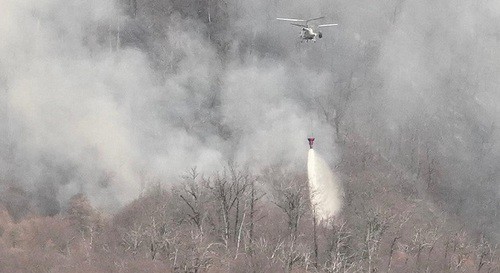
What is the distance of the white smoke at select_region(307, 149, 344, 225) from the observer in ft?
236

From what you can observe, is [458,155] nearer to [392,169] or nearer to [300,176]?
[392,169]

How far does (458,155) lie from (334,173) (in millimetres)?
19202

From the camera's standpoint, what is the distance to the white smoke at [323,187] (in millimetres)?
71963

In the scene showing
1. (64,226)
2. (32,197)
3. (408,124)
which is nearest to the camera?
(64,226)

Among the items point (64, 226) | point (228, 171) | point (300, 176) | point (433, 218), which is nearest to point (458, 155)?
point (433, 218)

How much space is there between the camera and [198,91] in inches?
3241

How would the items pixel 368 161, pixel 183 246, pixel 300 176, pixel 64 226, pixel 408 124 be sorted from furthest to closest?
pixel 408 124 < pixel 368 161 < pixel 300 176 < pixel 64 226 < pixel 183 246

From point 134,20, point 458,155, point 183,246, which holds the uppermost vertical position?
point 134,20

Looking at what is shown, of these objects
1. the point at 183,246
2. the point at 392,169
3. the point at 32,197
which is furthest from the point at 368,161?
the point at 32,197

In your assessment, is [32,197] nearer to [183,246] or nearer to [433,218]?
[183,246]

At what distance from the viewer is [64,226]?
66062 millimetres

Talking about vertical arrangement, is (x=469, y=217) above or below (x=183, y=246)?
above

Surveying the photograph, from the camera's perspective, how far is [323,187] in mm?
76750

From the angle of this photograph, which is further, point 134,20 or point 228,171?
point 134,20
